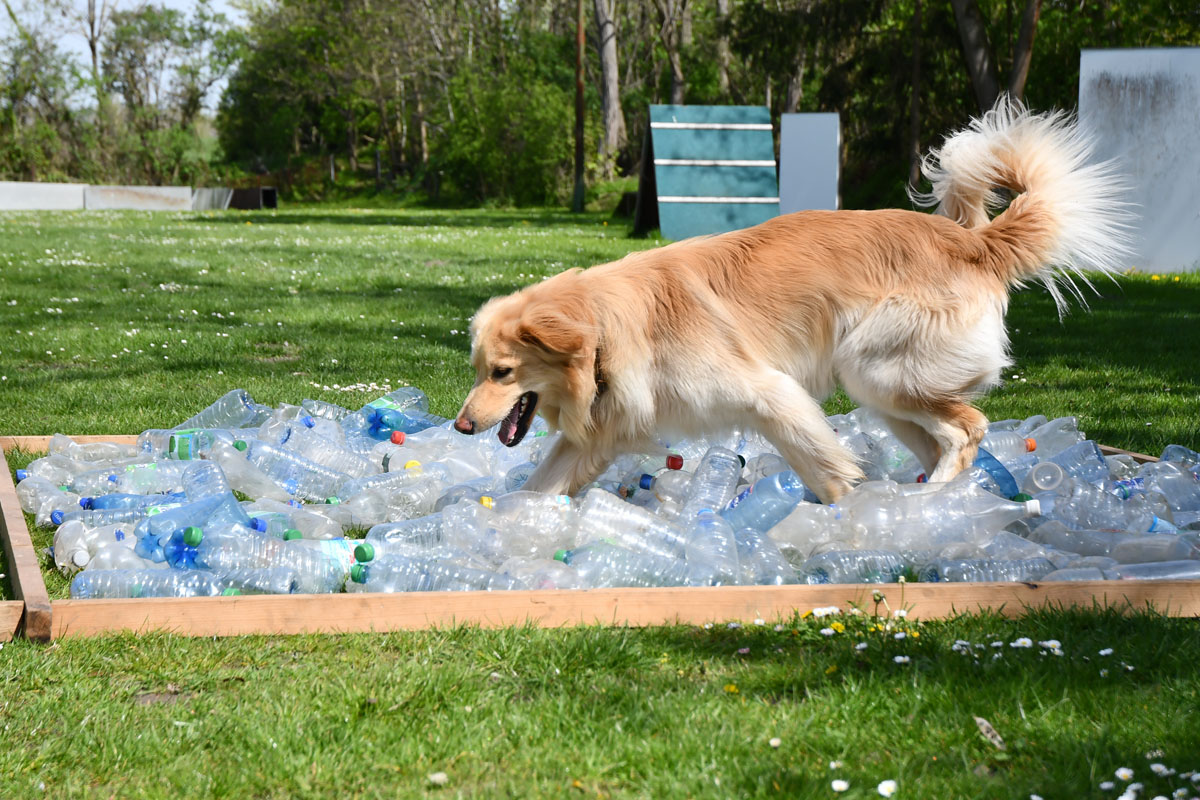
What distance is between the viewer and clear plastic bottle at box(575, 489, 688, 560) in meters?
4.02

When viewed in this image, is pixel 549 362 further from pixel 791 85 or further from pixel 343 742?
pixel 791 85

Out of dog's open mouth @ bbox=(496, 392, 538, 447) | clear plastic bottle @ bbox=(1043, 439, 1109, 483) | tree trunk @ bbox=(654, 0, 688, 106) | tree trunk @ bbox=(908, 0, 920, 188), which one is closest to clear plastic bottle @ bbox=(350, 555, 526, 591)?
dog's open mouth @ bbox=(496, 392, 538, 447)

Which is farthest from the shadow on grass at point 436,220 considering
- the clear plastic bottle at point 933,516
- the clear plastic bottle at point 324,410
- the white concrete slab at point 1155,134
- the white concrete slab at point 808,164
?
the clear plastic bottle at point 933,516

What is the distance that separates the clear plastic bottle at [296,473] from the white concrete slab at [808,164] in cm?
1408

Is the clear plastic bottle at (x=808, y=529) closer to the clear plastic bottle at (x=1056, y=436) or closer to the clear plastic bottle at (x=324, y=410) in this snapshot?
the clear plastic bottle at (x=1056, y=436)

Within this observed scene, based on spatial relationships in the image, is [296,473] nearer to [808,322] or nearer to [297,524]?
[297,524]

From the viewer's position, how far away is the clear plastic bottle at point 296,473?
16.6 feet

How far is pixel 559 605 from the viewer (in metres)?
3.32

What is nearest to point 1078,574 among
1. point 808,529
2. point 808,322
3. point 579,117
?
point 808,529

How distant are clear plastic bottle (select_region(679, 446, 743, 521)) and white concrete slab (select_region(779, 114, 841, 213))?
546 inches

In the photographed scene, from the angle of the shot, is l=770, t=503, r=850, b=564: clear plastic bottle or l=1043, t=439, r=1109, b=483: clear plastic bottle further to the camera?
l=1043, t=439, r=1109, b=483: clear plastic bottle

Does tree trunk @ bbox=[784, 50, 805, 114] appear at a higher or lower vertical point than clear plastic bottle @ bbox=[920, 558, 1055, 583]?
higher

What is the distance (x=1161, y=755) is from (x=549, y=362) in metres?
2.61

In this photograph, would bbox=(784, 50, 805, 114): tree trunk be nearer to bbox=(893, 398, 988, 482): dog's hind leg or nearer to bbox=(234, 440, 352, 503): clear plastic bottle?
bbox=(893, 398, 988, 482): dog's hind leg
